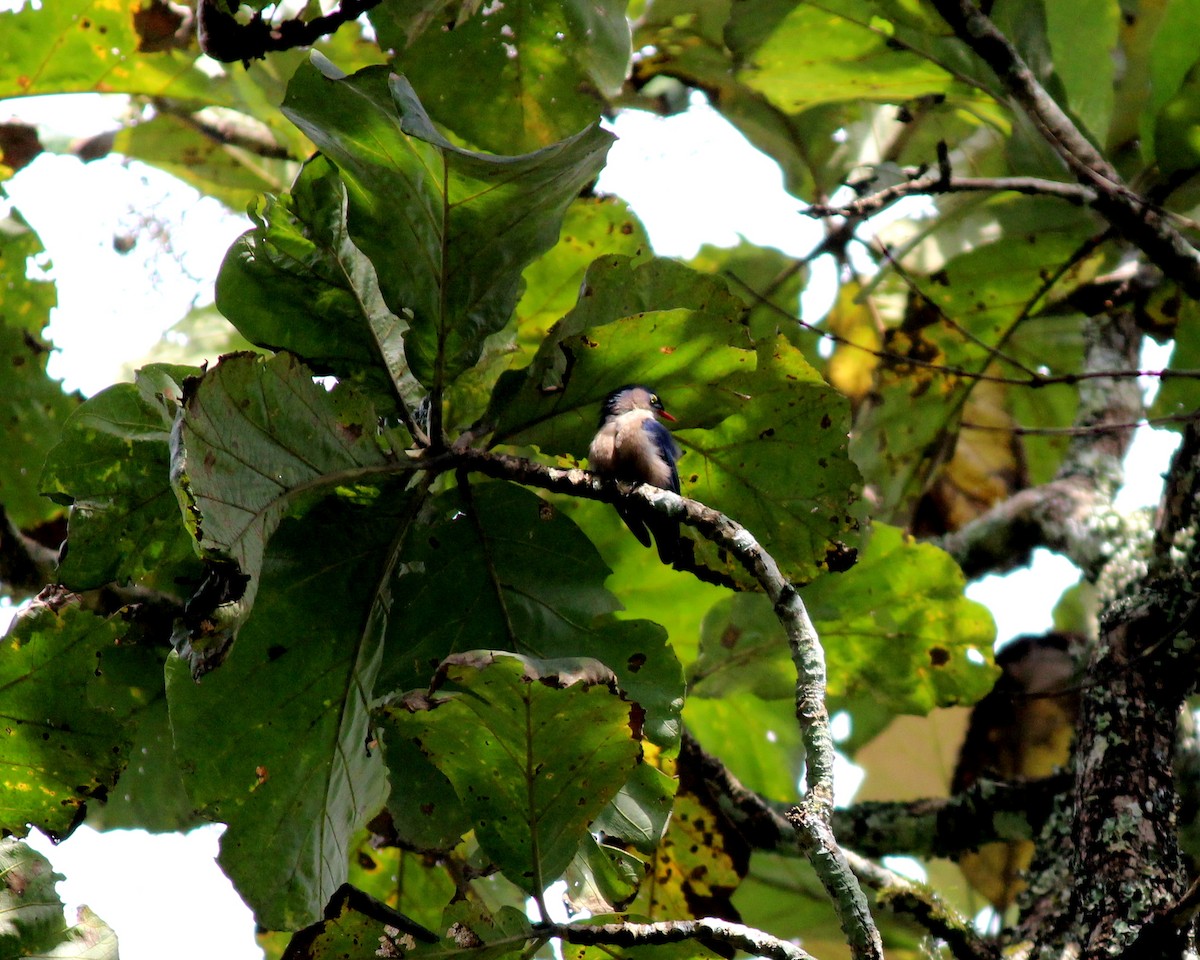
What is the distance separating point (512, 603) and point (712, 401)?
1.62 feet

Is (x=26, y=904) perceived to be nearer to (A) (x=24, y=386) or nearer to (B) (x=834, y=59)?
(A) (x=24, y=386)

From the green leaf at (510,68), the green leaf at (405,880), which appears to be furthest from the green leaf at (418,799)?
the green leaf at (510,68)

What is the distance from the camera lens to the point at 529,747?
64.4 inches

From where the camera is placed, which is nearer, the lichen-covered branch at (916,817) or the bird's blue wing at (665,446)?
the bird's blue wing at (665,446)

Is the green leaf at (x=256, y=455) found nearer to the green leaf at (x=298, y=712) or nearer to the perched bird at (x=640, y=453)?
the green leaf at (x=298, y=712)

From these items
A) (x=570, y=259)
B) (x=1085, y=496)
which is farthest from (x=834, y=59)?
(x=1085, y=496)

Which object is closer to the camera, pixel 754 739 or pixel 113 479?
pixel 113 479

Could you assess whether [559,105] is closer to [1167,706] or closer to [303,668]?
[303,668]

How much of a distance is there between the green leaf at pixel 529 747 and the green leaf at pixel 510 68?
1399 mm

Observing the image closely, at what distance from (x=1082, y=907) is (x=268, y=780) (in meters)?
1.45

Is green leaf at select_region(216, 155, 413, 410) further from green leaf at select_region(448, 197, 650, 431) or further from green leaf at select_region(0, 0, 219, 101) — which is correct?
green leaf at select_region(0, 0, 219, 101)

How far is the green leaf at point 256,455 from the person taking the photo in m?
1.55

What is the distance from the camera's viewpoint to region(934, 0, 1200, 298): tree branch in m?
2.62

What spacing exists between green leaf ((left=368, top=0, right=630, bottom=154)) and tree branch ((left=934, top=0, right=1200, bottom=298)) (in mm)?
892
